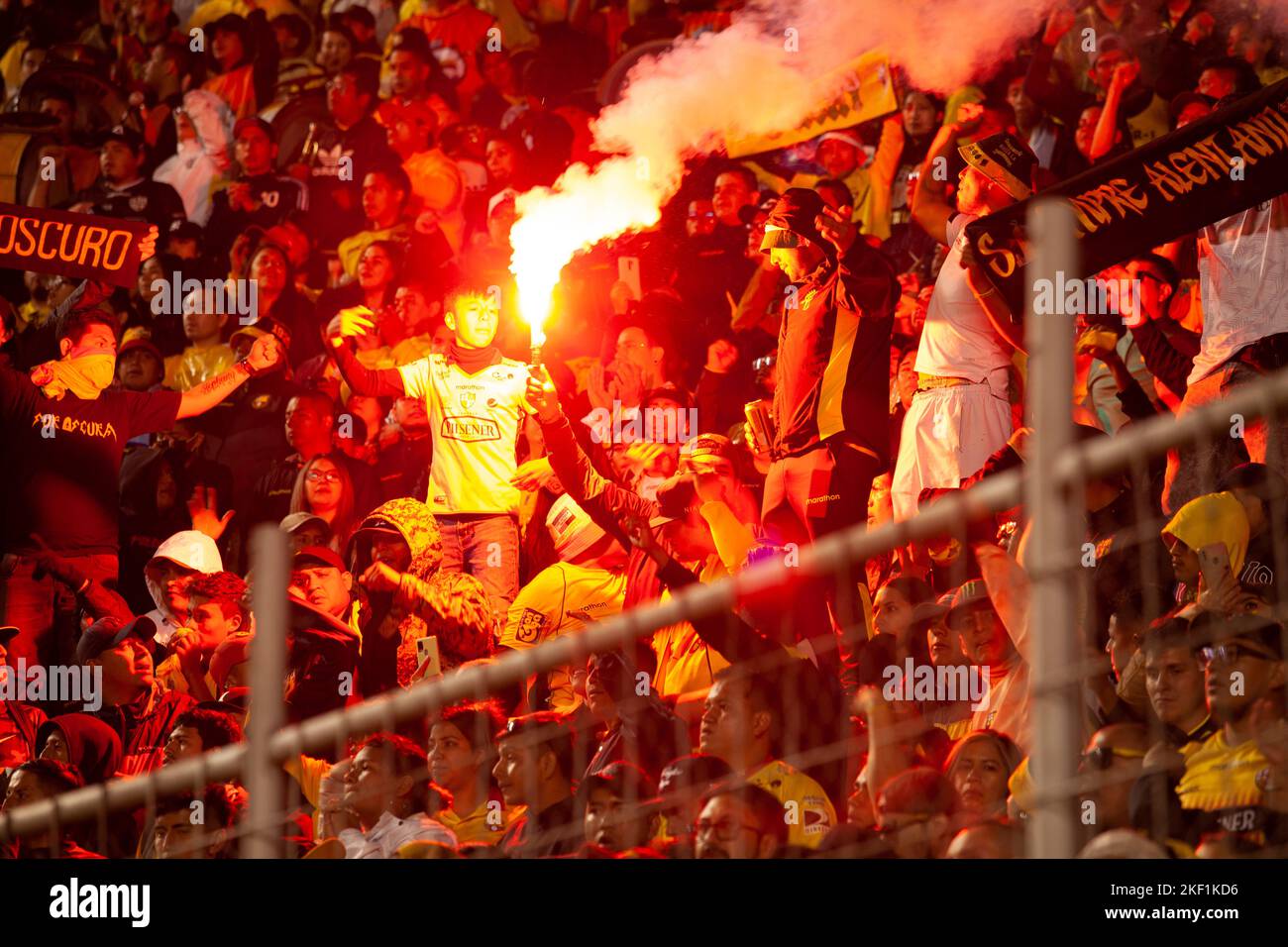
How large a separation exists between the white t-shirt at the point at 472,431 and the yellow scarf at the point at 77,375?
1823mm

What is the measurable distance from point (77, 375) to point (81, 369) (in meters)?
0.04

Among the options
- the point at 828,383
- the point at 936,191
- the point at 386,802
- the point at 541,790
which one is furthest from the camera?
the point at 936,191

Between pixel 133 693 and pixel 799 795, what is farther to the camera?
pixel 133 693

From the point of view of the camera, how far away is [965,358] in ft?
34.7

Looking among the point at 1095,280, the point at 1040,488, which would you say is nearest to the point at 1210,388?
the point at 1095,280

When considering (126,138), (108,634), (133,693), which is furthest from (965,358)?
(126,138)

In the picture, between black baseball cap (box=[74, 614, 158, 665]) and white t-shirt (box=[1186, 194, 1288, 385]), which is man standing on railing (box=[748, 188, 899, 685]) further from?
black baseball cap (box=[74, 614, 158, 665])

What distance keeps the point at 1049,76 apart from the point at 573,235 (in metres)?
2.49

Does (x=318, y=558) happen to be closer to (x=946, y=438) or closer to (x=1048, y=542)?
(x=946, y=438)

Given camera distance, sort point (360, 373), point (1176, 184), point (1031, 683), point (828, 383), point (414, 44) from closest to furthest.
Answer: point (1031, 683)
point (1176, 184)
point (828, 383)
point (360, 373)
point (414, 44)

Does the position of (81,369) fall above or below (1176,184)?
above

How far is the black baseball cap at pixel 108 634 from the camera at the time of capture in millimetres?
11875

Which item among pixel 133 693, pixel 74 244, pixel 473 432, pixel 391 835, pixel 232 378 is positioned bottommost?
pixel 391 835

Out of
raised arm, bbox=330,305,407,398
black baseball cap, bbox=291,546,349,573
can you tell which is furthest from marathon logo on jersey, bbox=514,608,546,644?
raised arm, bbox=330,305,407,398
